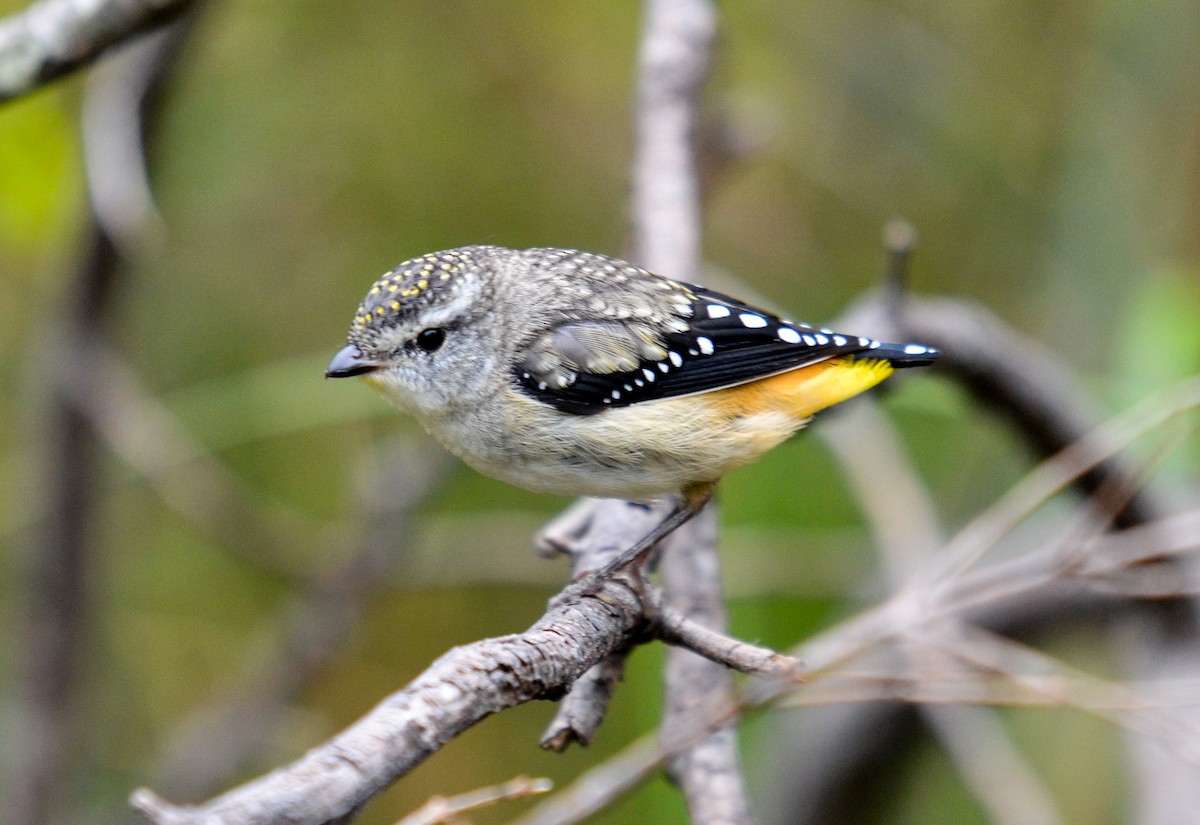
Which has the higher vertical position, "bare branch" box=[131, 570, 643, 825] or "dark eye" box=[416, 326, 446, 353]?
"dark eye" box=[416, 326, 446, 353]

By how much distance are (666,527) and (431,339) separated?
31.5 inches

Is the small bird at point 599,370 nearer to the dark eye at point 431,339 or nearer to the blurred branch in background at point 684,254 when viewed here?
the dark eye at point 431,339

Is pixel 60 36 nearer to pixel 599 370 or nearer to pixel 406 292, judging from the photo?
pixel 406 292

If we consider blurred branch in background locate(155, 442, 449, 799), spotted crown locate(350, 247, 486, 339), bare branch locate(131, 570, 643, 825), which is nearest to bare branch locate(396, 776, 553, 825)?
bare branch locate(131, 570, 643, 825)

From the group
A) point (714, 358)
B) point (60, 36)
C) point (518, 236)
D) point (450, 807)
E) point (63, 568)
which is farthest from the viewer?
point (518, 236)

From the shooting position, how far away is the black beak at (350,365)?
2.86 metres

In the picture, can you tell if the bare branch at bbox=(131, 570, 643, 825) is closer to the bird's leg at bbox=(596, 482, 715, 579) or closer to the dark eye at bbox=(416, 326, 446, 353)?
the bird's leg at bbox=(596, 482, 715, 579)

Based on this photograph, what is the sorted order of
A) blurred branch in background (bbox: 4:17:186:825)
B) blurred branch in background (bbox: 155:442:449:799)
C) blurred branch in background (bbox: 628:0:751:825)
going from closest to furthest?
blurred branch in background (bbox: 628:0:751:825) → blurred branch in background (bbox: 4:17:186:825) → blurred branch in background (bbox: 155:442:449:799)

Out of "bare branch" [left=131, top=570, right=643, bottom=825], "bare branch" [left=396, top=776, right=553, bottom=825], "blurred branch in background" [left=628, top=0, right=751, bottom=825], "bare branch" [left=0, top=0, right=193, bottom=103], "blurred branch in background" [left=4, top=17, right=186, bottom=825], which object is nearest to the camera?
"bare branch" [left=131, top=570, right=643, bottom=825]

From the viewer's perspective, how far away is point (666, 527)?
2.67m

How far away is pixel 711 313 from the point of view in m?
3.03

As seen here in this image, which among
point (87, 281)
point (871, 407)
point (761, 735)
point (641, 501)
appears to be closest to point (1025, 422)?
point (871, 407)

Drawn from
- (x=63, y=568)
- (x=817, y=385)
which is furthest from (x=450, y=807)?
(x=63, y=568)

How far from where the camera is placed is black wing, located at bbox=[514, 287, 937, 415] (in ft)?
9.56
